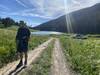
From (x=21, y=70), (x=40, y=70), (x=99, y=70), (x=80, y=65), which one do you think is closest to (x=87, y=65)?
(x=80, y=65)

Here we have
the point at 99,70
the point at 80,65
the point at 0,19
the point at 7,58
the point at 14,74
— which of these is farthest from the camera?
the point at 0,19

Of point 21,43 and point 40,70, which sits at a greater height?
point 21,43

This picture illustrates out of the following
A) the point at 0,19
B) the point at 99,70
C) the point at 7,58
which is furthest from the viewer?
the point at 0,19

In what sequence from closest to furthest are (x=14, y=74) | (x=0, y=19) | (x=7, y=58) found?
1. (x=14, y=74)
2. (x=7, y=58)
3. (x=0, y=19)

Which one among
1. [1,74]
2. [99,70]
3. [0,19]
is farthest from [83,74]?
[0,19]

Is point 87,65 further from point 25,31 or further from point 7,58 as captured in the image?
point 7,58

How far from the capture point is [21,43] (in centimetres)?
1784

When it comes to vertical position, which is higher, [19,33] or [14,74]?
[19,33]

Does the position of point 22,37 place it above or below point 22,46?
above

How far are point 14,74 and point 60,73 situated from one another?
9.24ft

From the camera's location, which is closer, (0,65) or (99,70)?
(99,70)

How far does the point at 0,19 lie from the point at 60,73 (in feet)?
546

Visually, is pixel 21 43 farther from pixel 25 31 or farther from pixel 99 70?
pixel 99 70

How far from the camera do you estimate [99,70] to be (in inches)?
622
